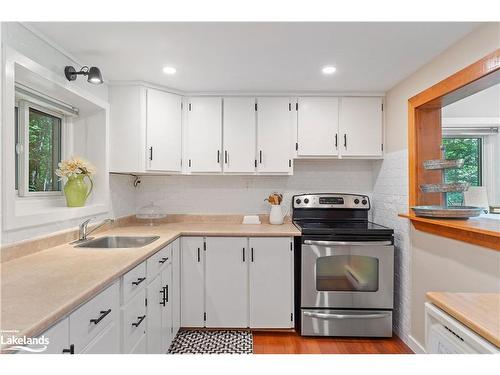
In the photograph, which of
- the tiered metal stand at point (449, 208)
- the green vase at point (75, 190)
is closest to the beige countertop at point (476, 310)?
the tiered metal stand at point (449, 208)

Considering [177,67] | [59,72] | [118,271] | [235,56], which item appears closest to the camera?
[118,271]

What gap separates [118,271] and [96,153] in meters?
1.53

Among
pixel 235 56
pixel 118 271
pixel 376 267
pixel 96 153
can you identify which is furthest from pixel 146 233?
pixel 376 267

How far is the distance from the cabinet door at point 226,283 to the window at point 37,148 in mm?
1341

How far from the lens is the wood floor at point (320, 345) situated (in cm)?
240

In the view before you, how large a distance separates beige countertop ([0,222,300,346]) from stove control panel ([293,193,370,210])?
1474 millimetres

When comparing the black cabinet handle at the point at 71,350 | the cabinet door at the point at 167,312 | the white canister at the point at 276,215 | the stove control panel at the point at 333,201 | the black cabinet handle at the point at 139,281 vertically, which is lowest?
the cabinet door at the point at 167,312

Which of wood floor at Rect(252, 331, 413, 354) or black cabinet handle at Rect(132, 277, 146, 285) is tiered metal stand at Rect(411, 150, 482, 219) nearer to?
wood floor at Rect(252, 331, 413, 354)

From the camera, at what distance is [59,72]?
1999 millimetres

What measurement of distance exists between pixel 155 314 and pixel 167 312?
0.92 feet

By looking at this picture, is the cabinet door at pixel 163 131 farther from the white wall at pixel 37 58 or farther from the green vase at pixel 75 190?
the green vase at pixel 75 190

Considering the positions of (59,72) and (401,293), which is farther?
(401,293)

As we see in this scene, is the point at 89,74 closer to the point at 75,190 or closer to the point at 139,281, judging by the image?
the point at 75,190
